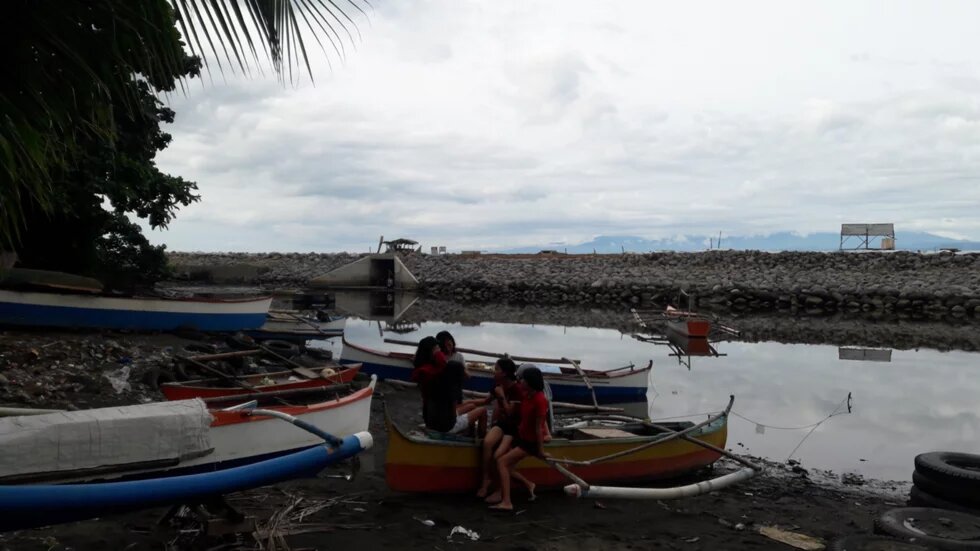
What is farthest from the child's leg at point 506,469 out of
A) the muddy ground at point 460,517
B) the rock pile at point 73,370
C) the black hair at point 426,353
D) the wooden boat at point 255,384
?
the rock pile at point 73,370

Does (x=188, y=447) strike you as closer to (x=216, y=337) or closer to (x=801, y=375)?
(x=216, y=337)

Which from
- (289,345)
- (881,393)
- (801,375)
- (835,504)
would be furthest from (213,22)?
(801,375)

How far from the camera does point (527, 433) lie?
27.7ft

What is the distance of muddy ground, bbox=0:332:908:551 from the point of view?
22.5ft

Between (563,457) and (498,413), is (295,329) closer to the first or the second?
(498,413)

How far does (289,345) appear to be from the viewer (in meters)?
18.5

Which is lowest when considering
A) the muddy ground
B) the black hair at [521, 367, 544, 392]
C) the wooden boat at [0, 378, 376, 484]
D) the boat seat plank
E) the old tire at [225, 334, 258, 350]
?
the muddy ground

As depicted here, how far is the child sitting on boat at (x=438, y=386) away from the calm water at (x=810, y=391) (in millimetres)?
6826

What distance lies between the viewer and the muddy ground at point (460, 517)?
6.87m

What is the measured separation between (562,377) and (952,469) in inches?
342

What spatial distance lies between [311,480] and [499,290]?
144 feet

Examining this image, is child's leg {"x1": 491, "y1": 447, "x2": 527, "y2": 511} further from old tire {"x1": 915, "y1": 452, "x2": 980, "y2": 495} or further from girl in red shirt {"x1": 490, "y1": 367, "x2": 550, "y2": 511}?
old tire {"x1": 915, "y1": 452, "x2": 980, "y2": 495}

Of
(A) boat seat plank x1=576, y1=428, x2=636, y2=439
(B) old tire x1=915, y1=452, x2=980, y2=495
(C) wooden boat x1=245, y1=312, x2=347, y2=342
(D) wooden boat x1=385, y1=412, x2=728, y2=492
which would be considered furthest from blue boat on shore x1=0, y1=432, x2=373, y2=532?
(C) wooden boat x1=245, y1=312, x2=347, y2=342

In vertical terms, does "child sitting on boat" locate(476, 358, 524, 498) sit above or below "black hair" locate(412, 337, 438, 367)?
below
